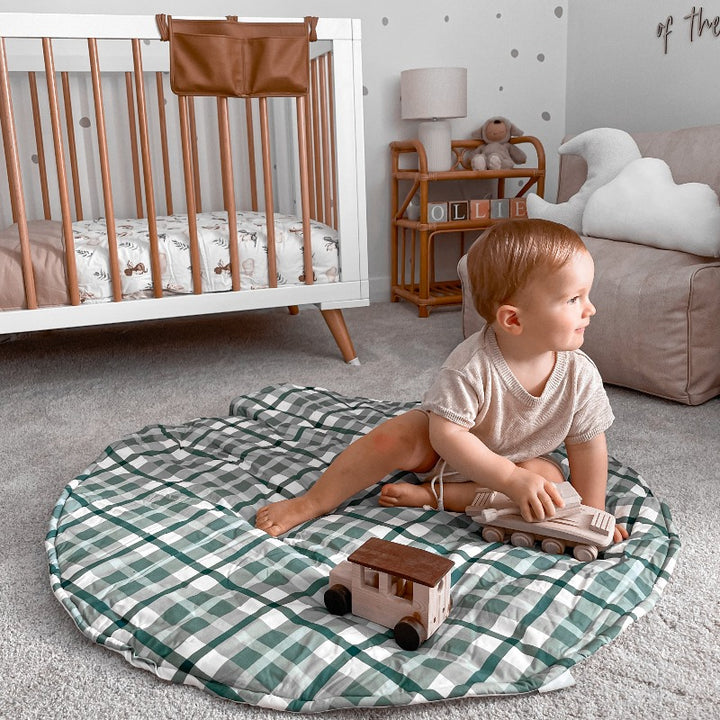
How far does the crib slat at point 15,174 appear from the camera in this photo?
5.85ft

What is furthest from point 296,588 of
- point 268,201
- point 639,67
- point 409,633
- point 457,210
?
point 639,67

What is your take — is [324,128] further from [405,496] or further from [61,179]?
[405,496]

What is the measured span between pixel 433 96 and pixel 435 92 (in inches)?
0.6

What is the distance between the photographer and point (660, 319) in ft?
5.70

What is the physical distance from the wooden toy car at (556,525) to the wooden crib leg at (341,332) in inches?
44.1

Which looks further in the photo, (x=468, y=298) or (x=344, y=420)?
(x=468, y=298)

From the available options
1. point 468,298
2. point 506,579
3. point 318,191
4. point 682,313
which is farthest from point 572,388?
point 318,191

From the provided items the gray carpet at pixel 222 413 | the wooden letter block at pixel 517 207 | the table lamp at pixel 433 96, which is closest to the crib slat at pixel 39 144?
the gray carpet at pixel 222 413

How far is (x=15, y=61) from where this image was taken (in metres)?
2.54

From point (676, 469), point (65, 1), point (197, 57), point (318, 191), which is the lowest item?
point (676, 469)

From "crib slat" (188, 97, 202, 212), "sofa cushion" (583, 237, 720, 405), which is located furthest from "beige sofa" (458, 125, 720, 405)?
"crib slat" (188, 97, 202, 212)

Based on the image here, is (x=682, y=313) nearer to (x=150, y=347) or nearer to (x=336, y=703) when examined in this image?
(x=336, y=703)

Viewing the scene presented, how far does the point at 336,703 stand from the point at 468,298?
1.55 metres

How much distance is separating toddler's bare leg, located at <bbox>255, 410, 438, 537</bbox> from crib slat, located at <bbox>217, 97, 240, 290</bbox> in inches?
38.7
